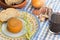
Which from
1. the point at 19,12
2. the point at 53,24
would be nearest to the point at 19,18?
the point at 19,12

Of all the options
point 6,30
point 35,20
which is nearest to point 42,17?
point 35,20

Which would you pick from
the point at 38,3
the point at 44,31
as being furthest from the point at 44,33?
the point at 38,3

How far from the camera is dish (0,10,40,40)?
2.56 ft

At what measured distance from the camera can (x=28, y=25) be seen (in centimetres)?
83

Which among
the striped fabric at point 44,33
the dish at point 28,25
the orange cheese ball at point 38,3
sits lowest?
the striped fabric at point 44,33

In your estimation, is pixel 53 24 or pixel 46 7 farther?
pixel 46 7

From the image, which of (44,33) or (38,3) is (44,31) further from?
(38,3)

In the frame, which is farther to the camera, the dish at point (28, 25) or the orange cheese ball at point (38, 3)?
the orange cheese ball at point (38, 3)

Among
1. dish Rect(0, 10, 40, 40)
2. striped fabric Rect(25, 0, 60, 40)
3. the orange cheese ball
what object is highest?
the orange cheese ball

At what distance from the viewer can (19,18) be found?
0.85 meters

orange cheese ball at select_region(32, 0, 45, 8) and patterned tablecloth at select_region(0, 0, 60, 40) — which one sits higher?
orange cheese ball at select_region(32, 0, 45, 8)

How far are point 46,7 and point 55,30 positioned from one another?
0.16 metres

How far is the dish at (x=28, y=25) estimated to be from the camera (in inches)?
30.7

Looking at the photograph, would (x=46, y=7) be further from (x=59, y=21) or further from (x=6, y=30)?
(x=6, y=30)
